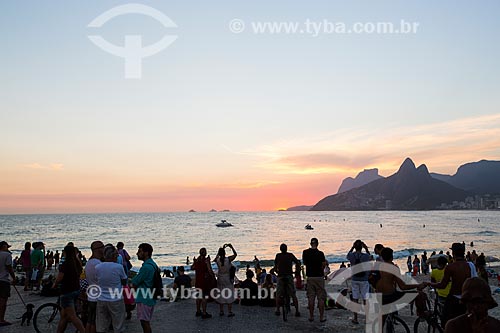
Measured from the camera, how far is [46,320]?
33.4 feet

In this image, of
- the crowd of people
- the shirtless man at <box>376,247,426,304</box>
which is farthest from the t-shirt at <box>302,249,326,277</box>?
the shirtless man at <box>376,247,426,304</box>

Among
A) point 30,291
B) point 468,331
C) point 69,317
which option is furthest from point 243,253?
point 468,331

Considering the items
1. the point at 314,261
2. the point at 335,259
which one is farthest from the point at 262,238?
the point at 314,261

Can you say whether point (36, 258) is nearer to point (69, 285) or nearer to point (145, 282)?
point (69, 285)

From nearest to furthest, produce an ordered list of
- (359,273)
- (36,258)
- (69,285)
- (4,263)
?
(69,285) → (4,263) → (359,273) → (36,258)

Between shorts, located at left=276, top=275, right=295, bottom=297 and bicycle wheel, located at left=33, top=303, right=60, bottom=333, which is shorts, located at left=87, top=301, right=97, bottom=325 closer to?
bicycle wheel, located at left=33, top=303, right=60, bottom=333

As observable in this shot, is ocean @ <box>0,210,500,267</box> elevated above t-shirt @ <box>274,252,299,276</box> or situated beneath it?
situated beneath

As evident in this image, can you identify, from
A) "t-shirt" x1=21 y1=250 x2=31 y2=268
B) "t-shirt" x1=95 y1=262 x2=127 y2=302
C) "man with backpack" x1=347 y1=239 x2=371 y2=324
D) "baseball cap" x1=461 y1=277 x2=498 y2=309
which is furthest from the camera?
"t-shirt" x1=21 y1=250 x2=31 y2=268

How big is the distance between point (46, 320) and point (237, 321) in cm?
459

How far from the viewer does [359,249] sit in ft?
33.1

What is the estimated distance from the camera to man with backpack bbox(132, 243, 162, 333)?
7.52 meters

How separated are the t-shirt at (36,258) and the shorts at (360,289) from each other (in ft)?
37.6

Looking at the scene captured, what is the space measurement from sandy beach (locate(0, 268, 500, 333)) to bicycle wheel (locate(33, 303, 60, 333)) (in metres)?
0.27

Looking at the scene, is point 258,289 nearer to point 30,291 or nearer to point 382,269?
point 382,269
